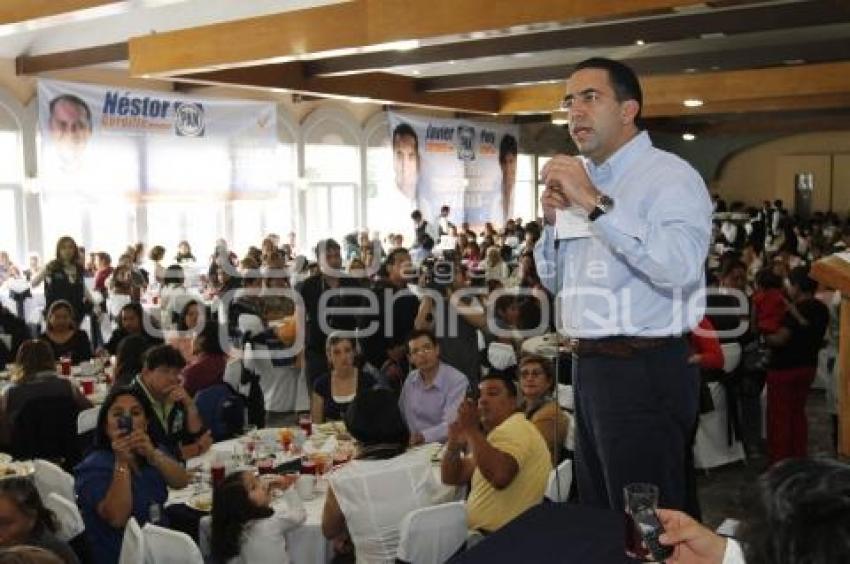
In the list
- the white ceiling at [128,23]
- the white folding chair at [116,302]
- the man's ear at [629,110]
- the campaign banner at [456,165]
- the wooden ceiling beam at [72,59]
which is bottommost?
the white folding chair at [116,302]

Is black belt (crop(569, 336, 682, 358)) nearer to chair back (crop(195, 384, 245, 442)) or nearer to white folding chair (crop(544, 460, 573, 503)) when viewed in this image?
white folding chair (crop(544, 460, 573, 503))

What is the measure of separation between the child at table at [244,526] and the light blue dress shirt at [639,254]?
159 cm

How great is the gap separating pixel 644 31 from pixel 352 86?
3.90m

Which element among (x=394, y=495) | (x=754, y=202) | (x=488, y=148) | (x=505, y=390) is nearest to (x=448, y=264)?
(x=505, y=390)

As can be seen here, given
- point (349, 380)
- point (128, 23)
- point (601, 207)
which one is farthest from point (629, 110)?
point (128, 23)

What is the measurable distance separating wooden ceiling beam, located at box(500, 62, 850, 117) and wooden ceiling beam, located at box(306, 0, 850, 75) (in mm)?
2773

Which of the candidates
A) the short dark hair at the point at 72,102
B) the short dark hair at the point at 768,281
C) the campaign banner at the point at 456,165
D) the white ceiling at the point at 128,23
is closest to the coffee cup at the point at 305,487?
the white ceiling at the point at 128,23

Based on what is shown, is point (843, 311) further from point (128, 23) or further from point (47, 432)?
point (128, 23)

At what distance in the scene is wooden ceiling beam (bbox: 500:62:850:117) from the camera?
10.4 meters

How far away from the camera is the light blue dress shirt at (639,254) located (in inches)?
65.5

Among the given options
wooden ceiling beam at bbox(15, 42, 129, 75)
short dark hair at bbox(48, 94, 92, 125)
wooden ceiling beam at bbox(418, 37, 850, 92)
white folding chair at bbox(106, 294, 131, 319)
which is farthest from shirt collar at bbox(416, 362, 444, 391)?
short dark hair at bbox(48, 94, 92, 125)

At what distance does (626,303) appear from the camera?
6.17 feet

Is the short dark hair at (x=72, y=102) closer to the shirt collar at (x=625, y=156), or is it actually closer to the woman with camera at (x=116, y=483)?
the woman with camera at (x=116, y=483)

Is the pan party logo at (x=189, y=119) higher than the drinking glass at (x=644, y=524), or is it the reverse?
the pan party logo at (x=189, y=119)
